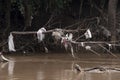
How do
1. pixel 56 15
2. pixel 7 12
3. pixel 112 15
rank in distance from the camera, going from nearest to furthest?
pixel 112 15
pixel 7 12
pixel 56 15

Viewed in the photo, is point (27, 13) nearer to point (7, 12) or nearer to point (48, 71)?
point (7, 12)

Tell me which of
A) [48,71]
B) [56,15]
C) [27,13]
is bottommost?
[48,71]

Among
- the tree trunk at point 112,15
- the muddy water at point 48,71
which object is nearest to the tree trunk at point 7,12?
the muddy water at point 48,71

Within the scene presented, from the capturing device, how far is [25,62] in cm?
1636

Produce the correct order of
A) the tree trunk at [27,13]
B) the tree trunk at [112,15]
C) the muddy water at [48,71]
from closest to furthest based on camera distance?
1. the muddy water at [48,71]
2. the tree trunk at [27,13]
3. the tree trunk at [112,15]

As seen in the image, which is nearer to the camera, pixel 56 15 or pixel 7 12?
pixel 7 12

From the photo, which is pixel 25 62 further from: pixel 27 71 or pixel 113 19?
pixel 113 19

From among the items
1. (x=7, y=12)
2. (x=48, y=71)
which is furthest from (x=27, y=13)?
(x=48, y=71)

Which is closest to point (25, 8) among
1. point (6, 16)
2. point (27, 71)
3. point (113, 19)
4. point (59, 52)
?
point (6, 16)

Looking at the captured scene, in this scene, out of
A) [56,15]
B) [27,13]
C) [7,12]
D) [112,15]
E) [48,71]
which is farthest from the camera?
[56,15]


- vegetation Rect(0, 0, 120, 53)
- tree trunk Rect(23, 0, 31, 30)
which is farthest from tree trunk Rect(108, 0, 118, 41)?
tree trunk Rect(23, 0, 31, 30)

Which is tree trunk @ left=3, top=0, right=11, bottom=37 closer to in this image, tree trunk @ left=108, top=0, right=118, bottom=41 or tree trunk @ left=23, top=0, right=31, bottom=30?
tree trunk @ left=23, top=0, right=31, bottom=30

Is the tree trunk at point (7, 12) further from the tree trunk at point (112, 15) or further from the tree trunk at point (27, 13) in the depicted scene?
the tree trunk at point (112, 15)

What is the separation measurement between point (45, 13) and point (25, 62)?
7.27 meters
